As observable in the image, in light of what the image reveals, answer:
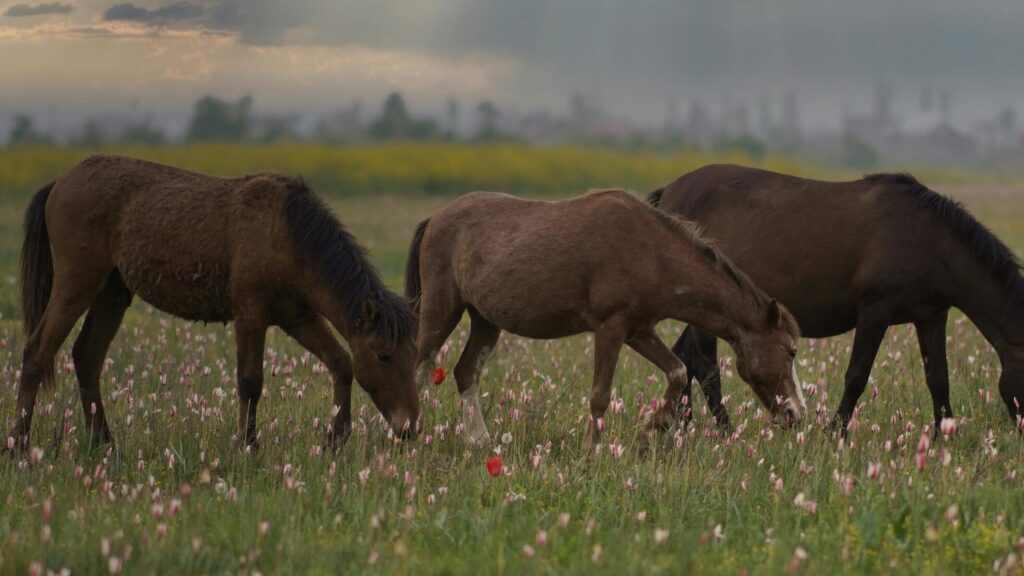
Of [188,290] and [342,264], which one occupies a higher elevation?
[342,264]

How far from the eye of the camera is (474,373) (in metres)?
9.69

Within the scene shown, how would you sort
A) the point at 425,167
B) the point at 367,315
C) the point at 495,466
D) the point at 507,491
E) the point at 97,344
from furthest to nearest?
the point at 425,167, the point at 97,344, the point at 367,315, the point at 507,491, the point at 495,466

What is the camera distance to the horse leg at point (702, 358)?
10586 millimetres

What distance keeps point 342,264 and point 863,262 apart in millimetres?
4328

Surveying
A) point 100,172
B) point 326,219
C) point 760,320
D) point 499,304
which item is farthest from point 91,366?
point 760,320

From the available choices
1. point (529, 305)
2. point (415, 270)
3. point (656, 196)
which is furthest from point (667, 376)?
point (656, 196)

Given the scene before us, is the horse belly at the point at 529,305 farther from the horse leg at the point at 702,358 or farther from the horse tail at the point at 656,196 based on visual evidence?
the horse tail at the point at 656,196

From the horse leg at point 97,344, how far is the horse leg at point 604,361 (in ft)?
11.9

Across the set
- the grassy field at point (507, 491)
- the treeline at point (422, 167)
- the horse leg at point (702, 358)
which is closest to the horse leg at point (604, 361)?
the grassy field at point (507, 491)

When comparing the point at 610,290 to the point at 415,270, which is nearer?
the point at 610,290

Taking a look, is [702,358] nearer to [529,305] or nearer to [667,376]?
[667,376]

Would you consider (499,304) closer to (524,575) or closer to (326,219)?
(326,219)

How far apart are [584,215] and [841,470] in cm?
272

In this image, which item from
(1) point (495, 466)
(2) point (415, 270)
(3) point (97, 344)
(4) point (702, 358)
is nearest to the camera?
(1) point (495, 466)
